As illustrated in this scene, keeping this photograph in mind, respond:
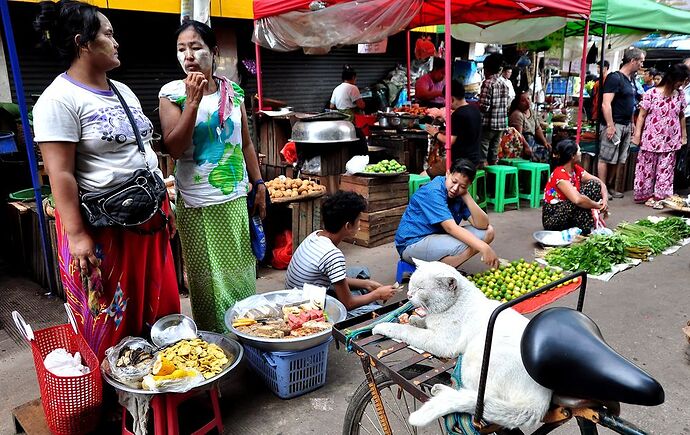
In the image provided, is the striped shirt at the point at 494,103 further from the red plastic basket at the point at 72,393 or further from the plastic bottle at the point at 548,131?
the red plastic basket at the point at 72,393

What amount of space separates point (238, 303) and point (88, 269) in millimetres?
1004

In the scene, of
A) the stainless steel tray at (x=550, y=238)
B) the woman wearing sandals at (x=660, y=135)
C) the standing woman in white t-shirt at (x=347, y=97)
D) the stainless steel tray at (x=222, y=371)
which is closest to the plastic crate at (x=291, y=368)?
the stainless steel tray at (x=222, y=371)

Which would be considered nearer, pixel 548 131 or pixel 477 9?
pixel 477 9

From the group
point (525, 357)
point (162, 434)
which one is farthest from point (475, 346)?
point (162, 434)

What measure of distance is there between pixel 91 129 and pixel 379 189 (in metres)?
4.04

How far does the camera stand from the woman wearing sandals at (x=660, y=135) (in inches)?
301

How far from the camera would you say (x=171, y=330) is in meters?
2.71

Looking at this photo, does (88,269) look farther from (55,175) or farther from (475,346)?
(475,346)

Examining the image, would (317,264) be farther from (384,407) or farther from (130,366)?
(130,366)

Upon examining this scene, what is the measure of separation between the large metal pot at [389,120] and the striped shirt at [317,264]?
16.0 ft

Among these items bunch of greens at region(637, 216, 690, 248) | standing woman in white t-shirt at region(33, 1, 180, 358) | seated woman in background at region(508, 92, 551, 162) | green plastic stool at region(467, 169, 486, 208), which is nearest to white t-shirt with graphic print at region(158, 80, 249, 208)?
standing woman in white t-shirt at region(33, 1, 180, 358)

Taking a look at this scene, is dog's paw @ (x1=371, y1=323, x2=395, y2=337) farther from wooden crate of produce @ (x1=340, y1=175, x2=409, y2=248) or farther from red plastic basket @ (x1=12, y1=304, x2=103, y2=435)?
wooden crate of produce @ (x1=340, y1=175, x2=409, y2=248)

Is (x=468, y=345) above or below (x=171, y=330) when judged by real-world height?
above

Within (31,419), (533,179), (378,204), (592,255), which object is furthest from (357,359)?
(533,179)
